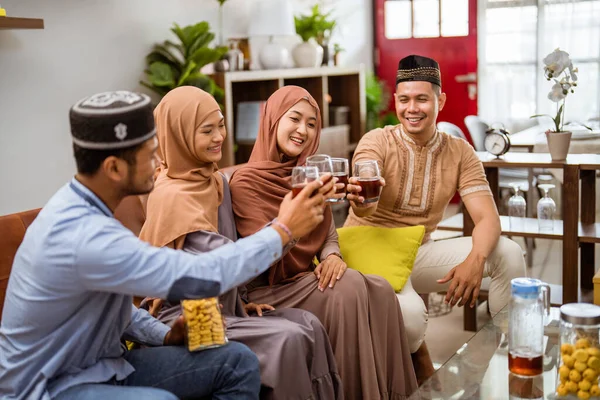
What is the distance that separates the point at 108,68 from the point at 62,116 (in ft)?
1.37

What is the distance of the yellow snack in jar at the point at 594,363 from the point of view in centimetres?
192

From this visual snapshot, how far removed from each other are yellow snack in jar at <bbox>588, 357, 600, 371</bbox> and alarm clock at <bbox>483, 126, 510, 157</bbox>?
1900 millimetres

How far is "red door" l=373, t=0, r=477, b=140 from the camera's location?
692cm

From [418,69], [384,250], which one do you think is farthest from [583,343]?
[418,69]

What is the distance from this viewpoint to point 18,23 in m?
3.20

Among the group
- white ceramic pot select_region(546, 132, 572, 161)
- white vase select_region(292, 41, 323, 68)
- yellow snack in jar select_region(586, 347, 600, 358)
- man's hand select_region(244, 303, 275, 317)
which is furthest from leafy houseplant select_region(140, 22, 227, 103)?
yellow snack in jar select_region(586, 347, 600, 358)

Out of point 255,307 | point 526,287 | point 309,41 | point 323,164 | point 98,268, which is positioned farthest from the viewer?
point 309,41

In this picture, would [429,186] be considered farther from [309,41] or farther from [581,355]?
[309,41]

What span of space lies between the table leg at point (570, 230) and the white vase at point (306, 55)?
2.38m

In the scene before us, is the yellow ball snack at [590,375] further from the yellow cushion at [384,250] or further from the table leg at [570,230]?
the table leg at [570,230]

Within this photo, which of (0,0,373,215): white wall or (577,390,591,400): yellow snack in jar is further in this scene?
(0,0,373,215): white wall

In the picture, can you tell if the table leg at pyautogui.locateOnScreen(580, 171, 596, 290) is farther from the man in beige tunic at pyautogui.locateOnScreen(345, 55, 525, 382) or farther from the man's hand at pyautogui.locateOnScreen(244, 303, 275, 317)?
the man's hand at pyautogui.locateOnScreen(244, 303, 275, 317)

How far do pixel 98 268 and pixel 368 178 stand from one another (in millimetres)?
1175

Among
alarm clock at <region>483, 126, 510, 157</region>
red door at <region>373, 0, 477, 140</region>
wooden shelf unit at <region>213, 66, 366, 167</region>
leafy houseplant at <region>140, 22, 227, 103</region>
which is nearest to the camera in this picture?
alarm clock at <region>483, 126, 510, 157</region>
